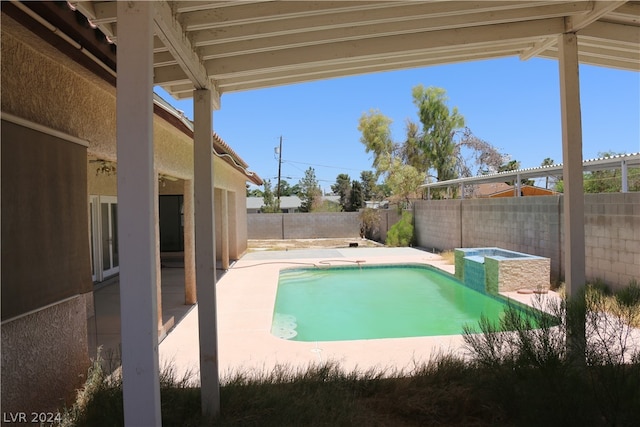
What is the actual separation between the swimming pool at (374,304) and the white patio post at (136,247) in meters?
6.64

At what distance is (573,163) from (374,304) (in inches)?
308

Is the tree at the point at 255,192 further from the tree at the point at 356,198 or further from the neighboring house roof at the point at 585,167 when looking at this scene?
the neighboring house roof at the point at 585,167

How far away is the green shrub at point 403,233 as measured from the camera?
2294 cm

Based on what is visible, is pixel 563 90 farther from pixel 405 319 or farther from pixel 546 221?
pixel 546 221

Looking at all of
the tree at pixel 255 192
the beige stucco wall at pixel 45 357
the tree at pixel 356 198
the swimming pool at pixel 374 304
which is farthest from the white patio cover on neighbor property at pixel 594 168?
the tree at pixel 255 192

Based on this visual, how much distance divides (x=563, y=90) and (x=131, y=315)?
4432 millimetres

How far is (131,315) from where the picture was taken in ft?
7.11

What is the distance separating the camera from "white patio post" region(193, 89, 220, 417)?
3580 mm

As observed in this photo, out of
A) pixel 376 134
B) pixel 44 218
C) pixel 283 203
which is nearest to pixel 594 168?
pixel 44 218

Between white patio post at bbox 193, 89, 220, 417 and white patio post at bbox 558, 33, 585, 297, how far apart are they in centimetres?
345

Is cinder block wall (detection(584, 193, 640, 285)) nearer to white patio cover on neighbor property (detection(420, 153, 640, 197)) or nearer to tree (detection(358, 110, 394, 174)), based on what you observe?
white patio cover on neighbor property (detection(420, 153, 640, 197))

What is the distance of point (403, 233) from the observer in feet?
75.7

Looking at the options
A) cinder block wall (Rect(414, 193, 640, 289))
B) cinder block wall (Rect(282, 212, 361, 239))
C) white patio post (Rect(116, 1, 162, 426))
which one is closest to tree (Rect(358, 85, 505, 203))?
cinder block wall (Rect(282, 212, 361, 239))

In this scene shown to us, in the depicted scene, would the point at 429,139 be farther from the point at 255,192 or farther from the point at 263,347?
the point at 255,192
